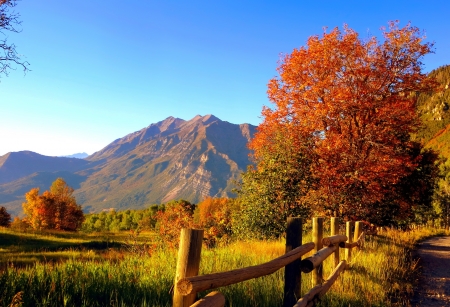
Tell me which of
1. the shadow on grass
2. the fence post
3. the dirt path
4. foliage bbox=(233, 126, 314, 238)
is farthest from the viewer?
the shadow on grass

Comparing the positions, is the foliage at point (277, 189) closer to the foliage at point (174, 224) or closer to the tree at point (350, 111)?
the tree at point (350, 111)

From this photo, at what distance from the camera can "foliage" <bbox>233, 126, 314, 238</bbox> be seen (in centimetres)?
1636

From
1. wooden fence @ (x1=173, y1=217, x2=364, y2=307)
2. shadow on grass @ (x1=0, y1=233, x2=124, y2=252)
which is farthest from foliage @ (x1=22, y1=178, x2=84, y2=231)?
wooden fence @ (x1=173, y1=217, x2=364, y2=307)

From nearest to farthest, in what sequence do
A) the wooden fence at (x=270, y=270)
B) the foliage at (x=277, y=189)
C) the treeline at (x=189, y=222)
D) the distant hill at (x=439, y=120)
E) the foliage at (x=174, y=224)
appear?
the wooden fence at (x=270, y=270)
the foliage at (x=174, y=224)
the treeline at (x=189, y=222)
the foliage at (x=277, y=189)
the distant hill at (x=439, y=120)

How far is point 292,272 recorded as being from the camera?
488 centimetres

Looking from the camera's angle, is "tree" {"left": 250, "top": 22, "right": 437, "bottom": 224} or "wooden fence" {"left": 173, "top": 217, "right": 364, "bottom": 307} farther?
"tree" {"left": 250, "top": 22, "right": 437, "bottom": 224}

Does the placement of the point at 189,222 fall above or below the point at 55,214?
above

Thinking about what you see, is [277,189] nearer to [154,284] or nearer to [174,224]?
[174,224]

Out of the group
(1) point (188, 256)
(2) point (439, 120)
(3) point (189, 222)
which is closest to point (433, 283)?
(1) point (188, 256)

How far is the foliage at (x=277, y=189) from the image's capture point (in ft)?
53.7

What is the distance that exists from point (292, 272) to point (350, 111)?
48.1ft

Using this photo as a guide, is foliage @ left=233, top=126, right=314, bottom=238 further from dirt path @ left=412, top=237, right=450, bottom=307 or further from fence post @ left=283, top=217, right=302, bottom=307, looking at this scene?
fence post @ left=283, top=217, right=302, bottom=307

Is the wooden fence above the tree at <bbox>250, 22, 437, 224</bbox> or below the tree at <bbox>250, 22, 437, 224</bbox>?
below

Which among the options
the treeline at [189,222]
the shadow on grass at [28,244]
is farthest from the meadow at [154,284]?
the shadow on grass at [28,244]
